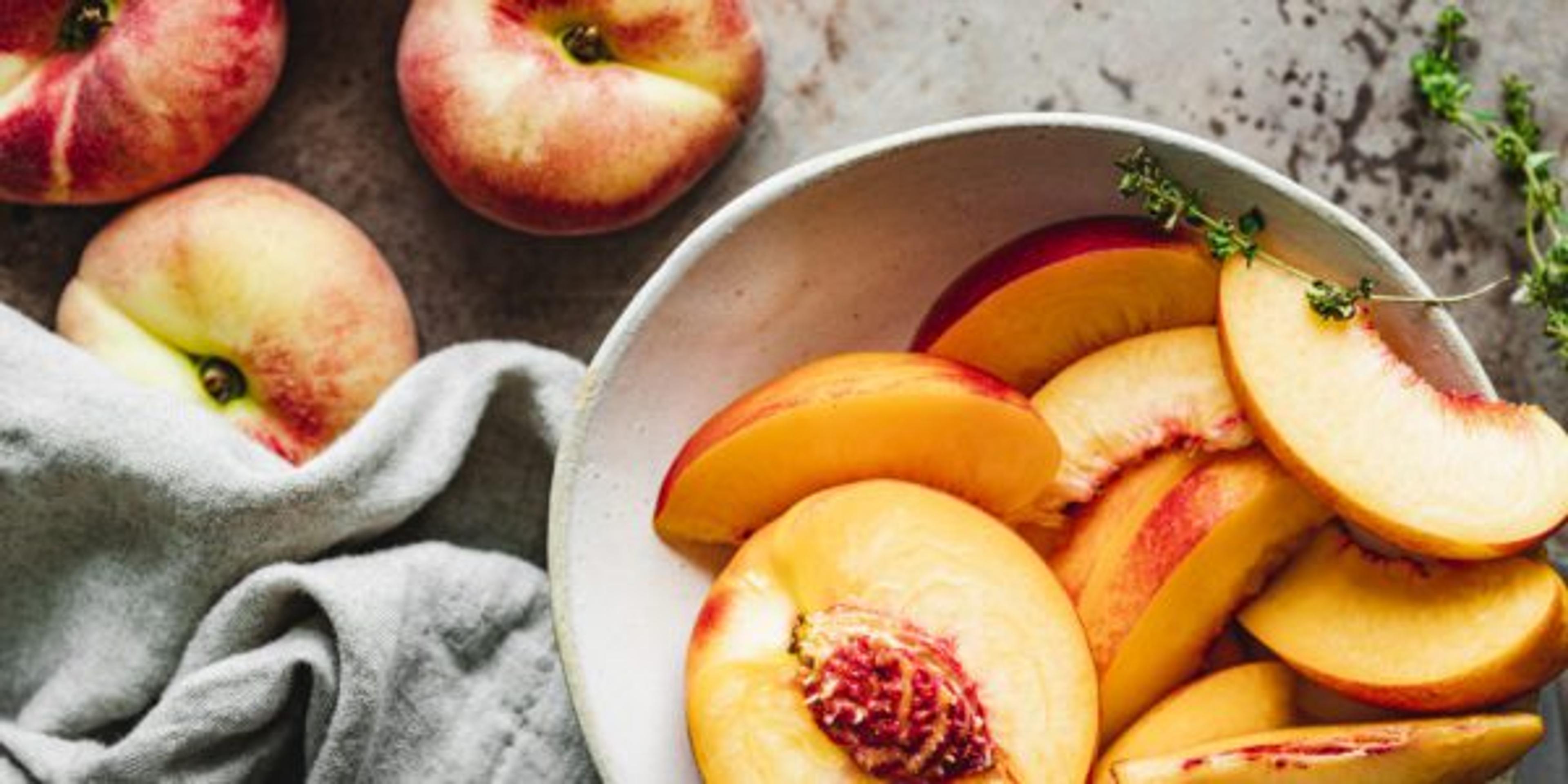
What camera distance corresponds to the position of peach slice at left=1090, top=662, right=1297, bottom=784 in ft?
2.74

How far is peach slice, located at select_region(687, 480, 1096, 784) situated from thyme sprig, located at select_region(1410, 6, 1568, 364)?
35 centimetres

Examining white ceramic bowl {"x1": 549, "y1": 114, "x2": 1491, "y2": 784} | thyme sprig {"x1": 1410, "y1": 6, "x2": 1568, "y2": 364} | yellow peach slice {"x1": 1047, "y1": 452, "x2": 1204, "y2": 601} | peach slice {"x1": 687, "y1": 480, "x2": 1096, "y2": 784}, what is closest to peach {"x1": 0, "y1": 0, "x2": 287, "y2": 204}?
white ceramic bowl {"x1": 549, "y1": 114, "x2": 1491, "y2": 784}

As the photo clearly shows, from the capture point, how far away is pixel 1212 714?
0.84 metres

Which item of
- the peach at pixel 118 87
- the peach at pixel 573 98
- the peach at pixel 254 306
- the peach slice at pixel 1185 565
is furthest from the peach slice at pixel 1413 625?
the peach at pixel 118 87

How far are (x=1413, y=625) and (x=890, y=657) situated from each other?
9.9 inches

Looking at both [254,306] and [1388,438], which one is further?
[254,306]

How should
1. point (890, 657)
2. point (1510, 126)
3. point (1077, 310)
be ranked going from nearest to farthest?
point (890, 657) → point (1077, 310) → point (1510, 126)

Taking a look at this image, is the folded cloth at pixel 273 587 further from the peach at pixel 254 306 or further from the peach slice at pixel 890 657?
the peach slice at pixel 890 657

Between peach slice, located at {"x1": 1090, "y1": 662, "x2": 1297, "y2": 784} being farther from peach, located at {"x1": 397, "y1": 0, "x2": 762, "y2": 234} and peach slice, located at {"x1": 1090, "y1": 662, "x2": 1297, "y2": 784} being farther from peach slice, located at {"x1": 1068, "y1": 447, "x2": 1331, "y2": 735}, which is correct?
peach, located at {"x1": 397, "y1": 0, "x2": 762, "y2": 234}

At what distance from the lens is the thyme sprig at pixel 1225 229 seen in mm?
800

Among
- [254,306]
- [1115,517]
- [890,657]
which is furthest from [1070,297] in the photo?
[254,306]

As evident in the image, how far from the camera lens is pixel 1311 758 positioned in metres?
0.78

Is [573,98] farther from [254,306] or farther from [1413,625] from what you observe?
[1413,625]

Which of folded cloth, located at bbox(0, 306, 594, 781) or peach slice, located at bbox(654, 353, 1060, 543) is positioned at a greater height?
peach slice, located at bbox(654, 353, 1060, 543)
